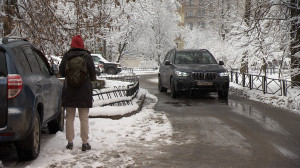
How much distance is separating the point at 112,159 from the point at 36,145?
111 cm

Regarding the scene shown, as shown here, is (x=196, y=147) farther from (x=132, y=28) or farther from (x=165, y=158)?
(x=132, y=28)

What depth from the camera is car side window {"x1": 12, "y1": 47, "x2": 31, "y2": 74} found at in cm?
548

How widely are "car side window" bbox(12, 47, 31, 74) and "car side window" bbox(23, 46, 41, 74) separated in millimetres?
227

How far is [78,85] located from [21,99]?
47.0 inches

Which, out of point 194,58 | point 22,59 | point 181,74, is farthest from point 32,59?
point 194,58

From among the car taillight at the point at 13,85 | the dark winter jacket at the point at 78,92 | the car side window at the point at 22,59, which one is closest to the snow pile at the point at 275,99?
the dark winter jacket at the point at 78,92

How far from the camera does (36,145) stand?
5.73m

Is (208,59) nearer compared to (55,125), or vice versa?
(55,125)

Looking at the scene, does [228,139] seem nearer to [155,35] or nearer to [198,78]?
[198,78]

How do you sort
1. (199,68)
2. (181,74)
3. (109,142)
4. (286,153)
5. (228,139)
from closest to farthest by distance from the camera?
(286,153) → (109,142) → (228,139) → (181,74) → (199,68)

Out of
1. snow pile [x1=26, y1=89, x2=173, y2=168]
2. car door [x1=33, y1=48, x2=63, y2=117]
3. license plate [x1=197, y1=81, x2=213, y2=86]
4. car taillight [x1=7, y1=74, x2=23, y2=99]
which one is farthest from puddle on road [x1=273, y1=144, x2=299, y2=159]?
license plate [x1=197, y1=81, x2=213, y2=86]

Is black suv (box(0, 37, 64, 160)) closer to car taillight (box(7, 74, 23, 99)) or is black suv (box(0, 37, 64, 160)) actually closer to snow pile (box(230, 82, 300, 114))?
car taillight (box(7, 74, 23, 99))

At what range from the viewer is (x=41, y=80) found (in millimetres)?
6277

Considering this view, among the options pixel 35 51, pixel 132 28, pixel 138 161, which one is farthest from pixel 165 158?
pixel 132 28
